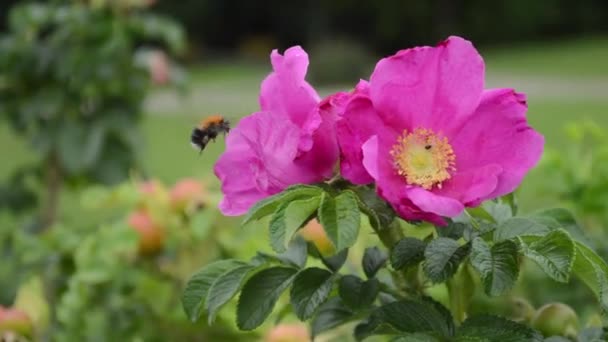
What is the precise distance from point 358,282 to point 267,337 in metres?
0.51

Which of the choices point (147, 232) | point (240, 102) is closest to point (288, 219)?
point (147, 232)

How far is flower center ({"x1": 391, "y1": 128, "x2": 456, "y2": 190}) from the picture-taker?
0.66 m

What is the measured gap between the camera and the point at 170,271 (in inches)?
58.1

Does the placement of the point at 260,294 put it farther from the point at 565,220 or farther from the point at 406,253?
the point at 565,220

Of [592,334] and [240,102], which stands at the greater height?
[592,334]

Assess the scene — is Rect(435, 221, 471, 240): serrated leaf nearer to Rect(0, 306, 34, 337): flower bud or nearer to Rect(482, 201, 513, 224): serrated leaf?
Rect(482, 201, 513, 224): serrated leaf

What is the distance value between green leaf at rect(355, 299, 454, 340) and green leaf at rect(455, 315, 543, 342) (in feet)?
0.05

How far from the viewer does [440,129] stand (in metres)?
0.68

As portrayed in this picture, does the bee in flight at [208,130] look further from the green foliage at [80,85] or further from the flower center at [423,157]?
the green foliage at [80,85]

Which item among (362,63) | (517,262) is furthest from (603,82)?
(517,262)

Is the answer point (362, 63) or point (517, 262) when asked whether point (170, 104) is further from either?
point (517, 262)

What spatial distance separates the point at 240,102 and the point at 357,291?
1049cm

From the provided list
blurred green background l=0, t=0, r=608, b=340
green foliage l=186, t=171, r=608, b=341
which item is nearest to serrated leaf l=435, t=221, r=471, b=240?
green foliage l=186, t=171, r=608, b=341

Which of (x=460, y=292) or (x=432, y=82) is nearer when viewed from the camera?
(x=432, y=82)
